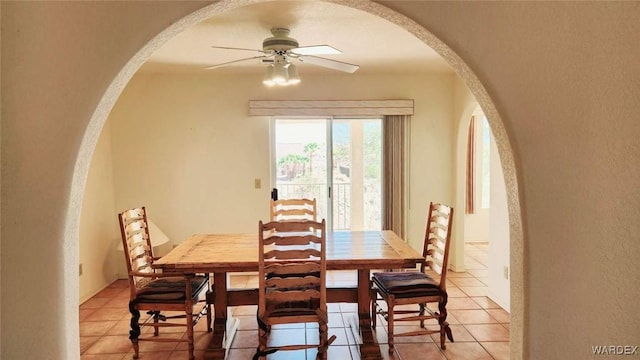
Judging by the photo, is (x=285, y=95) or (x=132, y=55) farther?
(x=285, y=95)

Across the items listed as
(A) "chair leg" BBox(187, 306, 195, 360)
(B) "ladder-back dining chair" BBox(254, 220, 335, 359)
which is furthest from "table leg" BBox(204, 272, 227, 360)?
(B) "ladder-back dining chair" BBox(254, 220, 335, 359)

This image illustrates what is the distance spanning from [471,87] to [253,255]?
5.72 feet

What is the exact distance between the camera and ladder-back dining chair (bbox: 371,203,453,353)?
2.73 metres

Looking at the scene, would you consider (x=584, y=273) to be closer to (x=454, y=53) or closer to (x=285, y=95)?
(x=454, y=53)

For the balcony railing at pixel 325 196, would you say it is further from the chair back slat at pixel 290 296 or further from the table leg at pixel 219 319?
the chair back slat at pixel 290 296

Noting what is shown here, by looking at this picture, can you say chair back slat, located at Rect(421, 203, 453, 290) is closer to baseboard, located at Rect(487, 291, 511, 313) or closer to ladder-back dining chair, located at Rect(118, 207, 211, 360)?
baseboard, located at Rect(487, 291, 511, 313)

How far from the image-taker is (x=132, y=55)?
4.16 ft

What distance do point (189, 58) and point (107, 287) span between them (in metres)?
2.57

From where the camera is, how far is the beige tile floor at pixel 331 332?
281cm

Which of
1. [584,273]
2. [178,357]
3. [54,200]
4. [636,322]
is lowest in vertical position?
[178,357]

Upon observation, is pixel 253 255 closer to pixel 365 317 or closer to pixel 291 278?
pixel 291 278

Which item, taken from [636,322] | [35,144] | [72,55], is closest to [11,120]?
[35,144]

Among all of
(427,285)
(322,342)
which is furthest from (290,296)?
(427,285)

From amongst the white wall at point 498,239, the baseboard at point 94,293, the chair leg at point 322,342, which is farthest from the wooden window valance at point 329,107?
Answer: the chair leg at point 322,342
